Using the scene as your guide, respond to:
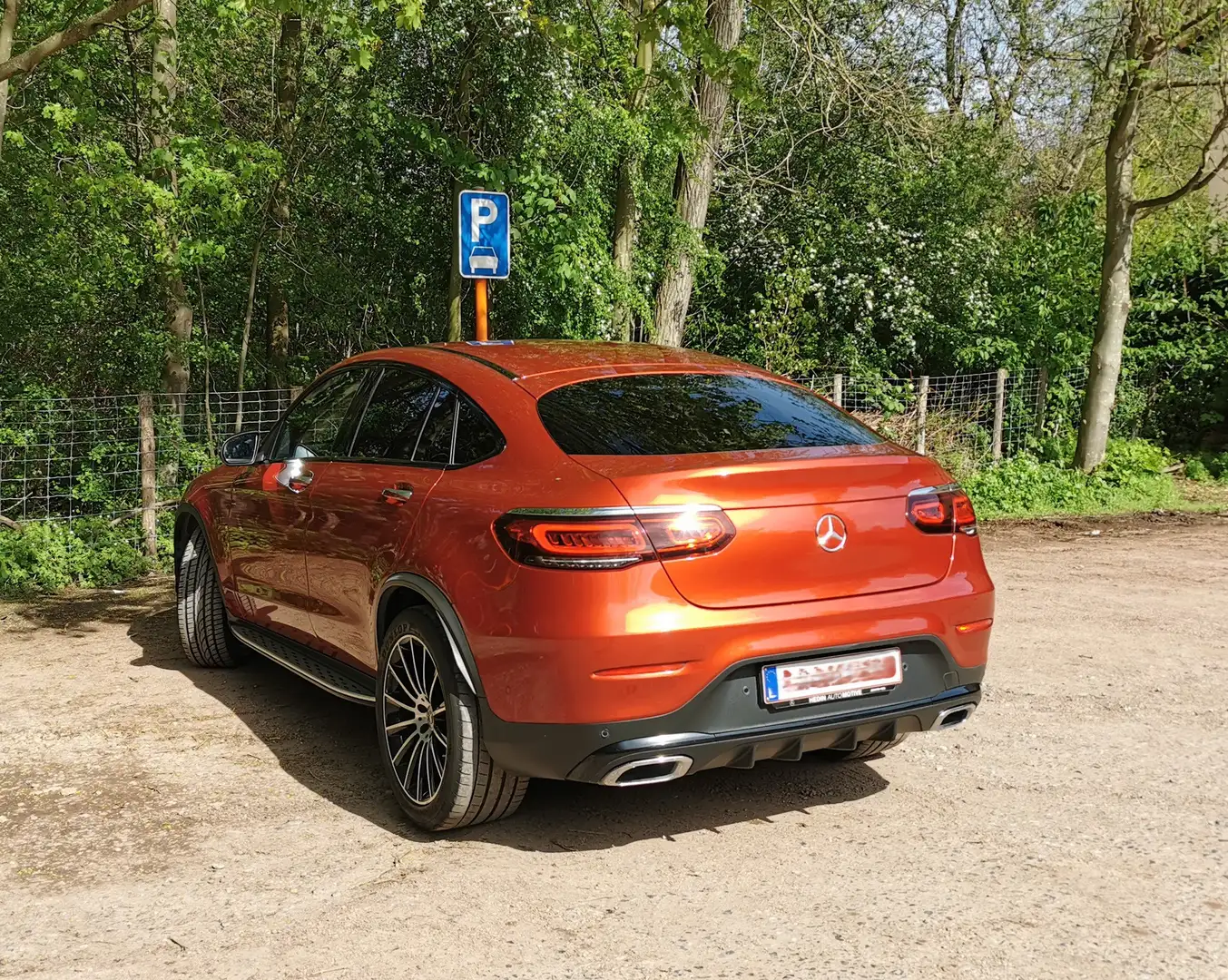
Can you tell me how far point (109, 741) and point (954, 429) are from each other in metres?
11.5

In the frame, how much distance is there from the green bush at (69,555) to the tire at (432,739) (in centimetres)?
651

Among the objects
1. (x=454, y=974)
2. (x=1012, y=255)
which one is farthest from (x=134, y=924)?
(x=1012, y=255)

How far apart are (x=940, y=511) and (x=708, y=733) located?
1.15 m

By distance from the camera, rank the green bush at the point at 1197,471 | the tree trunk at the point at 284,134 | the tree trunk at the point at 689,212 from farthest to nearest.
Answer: the green bush at the point at 1197,471
the tree trunk at the point at 689,212
the tree trunk at the point at 284,134

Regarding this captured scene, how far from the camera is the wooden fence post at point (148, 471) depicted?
10.7 m

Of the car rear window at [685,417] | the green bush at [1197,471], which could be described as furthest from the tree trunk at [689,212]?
the car rear window at [685,417]

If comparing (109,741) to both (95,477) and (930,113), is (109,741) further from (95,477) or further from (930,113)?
(930,113)

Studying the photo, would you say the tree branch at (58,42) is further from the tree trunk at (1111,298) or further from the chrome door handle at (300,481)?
the tree trunk at (1111,298)

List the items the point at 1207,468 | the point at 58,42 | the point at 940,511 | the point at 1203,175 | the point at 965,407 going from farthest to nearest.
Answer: the point at 1207,468, the point at 965,407, the point at 1203,175, the point at 58,42, the point at 940,511

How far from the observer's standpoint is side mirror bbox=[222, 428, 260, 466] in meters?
5.89

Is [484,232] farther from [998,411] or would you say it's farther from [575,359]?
[998,411]

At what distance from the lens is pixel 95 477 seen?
34.6 ft

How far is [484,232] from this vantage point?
9844 millimetres

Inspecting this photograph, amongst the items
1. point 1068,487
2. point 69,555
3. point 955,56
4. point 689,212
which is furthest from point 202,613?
point 955,56
